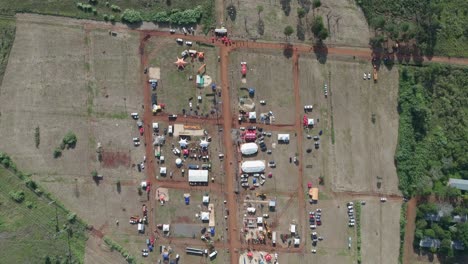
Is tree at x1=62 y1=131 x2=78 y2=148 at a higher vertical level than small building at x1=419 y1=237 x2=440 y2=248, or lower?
higher

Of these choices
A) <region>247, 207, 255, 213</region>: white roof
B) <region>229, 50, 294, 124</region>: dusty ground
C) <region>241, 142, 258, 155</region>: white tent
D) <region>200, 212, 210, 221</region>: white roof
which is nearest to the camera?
<region>200, 212, 210, 221</region>: white roof

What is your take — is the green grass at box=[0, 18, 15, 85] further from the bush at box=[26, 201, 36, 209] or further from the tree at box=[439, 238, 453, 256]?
the tree at box=[439, 238, 453, 256]

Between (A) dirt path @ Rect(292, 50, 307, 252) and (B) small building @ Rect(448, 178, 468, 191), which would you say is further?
(B) small building @ Rect(448, 178, 468, 191)

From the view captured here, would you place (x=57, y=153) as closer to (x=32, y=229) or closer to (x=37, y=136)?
(x=37, y=136)

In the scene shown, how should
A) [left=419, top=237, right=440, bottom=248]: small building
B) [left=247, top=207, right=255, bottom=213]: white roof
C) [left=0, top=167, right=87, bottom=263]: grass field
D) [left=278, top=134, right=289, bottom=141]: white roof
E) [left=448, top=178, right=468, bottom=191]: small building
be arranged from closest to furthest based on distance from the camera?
1. [left=0, top=167, right=87, bottom=263]: grass field
2. [left=247, top=207, right=255, bottom=213]: white roof
3. [left=278, top=134, right=289, bottom=141]: white roof
4. [left=448, top=178, right=468, bottom=191]: small building
5. [left=419, top=237, right=440, bottom=248]: small building

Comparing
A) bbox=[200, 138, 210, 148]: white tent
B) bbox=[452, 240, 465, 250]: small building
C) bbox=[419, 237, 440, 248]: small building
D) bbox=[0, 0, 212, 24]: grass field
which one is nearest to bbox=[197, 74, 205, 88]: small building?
bbox=[200, 138, 210, 148]: white tent

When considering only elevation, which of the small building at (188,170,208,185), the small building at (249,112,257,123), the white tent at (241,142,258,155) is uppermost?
the small building at (249,112,257,123)

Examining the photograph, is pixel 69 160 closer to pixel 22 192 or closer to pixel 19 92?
pixel 22 192

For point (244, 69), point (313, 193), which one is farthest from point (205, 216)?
point (244, 69)
